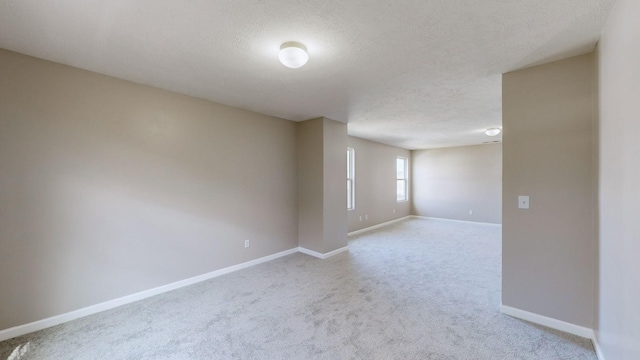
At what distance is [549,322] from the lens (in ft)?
7.29

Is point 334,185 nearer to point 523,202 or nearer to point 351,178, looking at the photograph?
point 351,178

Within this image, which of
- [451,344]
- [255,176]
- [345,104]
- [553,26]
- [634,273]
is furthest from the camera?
[255,176]

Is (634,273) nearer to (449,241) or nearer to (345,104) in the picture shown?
(345,104)

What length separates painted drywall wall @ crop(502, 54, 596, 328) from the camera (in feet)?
6.82

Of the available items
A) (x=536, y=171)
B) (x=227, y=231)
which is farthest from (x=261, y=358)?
(x=536, y=171)

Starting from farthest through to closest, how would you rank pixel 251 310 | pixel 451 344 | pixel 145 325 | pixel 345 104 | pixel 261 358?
pixel 345 104
pixel 251 310
pixel 145 325
pixel 451 344
pixel 261 358

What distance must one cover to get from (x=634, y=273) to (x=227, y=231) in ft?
12.2

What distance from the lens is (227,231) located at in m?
3.58

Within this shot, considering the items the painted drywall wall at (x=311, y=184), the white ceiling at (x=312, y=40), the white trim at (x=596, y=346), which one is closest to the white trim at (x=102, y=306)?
the painted drywall wall at (x=311, y=184)

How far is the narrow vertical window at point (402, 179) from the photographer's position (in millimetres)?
8164

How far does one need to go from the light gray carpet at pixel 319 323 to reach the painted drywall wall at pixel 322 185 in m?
0.74

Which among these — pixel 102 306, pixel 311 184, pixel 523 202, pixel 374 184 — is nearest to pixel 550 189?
pixel 523 202

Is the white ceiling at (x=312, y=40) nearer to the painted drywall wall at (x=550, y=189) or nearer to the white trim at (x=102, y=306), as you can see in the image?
the painted drywall wall at (x=550, y=189)

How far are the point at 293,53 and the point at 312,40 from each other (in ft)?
0.58
